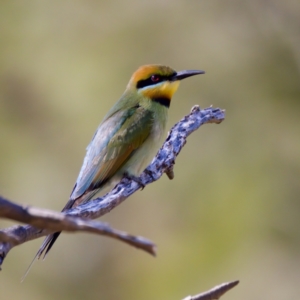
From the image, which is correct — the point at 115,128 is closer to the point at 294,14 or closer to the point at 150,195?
the point at 150,195

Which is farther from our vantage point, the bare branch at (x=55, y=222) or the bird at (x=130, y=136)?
the bird at (x=130, y=136)

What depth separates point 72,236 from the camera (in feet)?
15.1

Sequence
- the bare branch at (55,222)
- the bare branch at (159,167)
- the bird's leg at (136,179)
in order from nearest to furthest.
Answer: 1. the bare branch at (55,222)
2. the bare branch at (159,167)
3. the bird's leg at (136,179)

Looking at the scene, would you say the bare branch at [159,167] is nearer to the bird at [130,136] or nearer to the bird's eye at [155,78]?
the bird at [130,136]

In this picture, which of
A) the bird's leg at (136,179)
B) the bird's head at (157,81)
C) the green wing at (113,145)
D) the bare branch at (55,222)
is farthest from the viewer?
the bird's head at (157,81)

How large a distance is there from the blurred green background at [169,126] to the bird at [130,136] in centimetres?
193

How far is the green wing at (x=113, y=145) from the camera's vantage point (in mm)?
2309

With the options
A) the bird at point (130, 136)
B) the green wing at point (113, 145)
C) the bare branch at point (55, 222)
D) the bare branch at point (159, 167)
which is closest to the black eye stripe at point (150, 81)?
the bird at point (130, 136)

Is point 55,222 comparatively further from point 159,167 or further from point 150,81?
point 150,81

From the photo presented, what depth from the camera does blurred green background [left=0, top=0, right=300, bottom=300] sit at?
4316 millimetres

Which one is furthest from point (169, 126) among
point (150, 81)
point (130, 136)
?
point (130, 136)

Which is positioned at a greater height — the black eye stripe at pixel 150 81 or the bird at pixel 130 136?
the black eye stripe at pixel 150 81

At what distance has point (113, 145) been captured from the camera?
2.39 m

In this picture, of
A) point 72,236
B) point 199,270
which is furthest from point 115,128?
point 72,236
